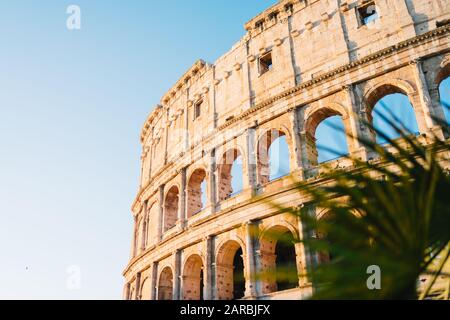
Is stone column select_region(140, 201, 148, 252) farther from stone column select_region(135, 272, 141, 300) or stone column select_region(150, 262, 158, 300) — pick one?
stone column select_region(150, 262, 158, 300)

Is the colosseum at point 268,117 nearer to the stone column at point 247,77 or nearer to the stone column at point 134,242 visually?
the stone column at point 247,77

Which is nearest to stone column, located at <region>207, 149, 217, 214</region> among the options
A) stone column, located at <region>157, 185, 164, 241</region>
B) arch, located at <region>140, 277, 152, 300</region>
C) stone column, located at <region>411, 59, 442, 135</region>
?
stone column, located at <region>157, 185, 164, 241</region>

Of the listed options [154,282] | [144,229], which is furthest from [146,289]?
[144,229]

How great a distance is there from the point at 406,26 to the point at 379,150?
12713 millimetres

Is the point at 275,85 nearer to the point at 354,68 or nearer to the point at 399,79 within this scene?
the point at 354,68

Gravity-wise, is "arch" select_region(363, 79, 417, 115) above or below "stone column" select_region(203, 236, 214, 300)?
above

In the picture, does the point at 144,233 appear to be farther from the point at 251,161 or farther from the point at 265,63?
the point at 265,63

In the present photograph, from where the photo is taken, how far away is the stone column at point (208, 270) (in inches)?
526

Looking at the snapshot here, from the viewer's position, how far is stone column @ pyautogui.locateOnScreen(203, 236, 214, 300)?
43.9 feet

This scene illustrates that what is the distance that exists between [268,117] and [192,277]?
278 inches

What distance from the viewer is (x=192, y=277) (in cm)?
1527

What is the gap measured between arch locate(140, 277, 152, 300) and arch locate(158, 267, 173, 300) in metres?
1.00

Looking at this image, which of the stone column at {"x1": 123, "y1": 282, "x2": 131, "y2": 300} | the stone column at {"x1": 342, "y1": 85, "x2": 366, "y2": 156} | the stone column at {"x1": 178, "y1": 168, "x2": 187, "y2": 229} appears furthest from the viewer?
the stone column at {"x1": 123, "y1": 282, "x2": 131, "y2": 300}

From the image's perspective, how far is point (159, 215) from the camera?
18.0 meters
